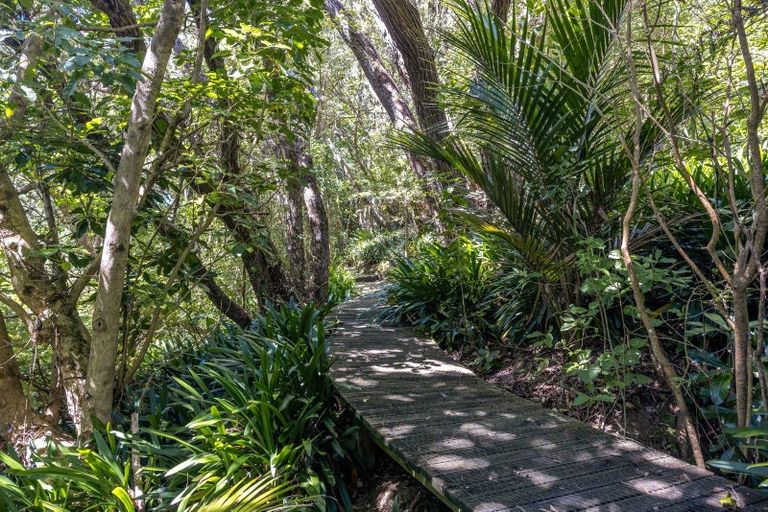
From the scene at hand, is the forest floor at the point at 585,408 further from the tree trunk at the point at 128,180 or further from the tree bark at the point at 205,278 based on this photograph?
the tree trunk at the point at 128,180

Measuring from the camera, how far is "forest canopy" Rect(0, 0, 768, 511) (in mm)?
2502

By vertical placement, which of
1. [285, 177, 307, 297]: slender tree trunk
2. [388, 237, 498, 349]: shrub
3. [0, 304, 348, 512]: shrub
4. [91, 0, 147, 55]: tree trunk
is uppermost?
[91, 0, 147, 55]: tree trunk

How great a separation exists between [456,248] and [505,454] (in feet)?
8.13

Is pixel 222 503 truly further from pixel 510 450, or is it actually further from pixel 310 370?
pixel 510 450

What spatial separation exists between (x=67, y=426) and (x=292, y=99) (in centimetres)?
293

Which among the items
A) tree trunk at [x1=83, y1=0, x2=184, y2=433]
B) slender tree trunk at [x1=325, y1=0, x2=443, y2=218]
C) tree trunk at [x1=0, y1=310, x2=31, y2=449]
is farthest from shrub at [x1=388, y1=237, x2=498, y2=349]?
tree trunk at [x1=0, y1=310, x2=31, y2=449]

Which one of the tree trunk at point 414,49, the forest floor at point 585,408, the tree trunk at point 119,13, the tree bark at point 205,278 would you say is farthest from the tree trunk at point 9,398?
the tree trunk at point 414,49

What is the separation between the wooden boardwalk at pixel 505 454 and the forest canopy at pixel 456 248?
0.22m

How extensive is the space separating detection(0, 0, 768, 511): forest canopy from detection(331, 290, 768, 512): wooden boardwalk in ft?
0.74

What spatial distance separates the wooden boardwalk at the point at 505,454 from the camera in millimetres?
2090

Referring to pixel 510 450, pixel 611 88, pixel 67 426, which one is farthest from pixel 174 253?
pixel 611 88

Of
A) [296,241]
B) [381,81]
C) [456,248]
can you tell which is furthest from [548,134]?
[381,81]

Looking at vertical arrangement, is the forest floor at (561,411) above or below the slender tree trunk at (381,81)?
below

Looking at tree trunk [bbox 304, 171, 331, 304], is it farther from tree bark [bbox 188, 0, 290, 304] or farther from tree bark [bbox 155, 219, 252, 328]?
tree bark [bbox 155, 219, 252, 328]
